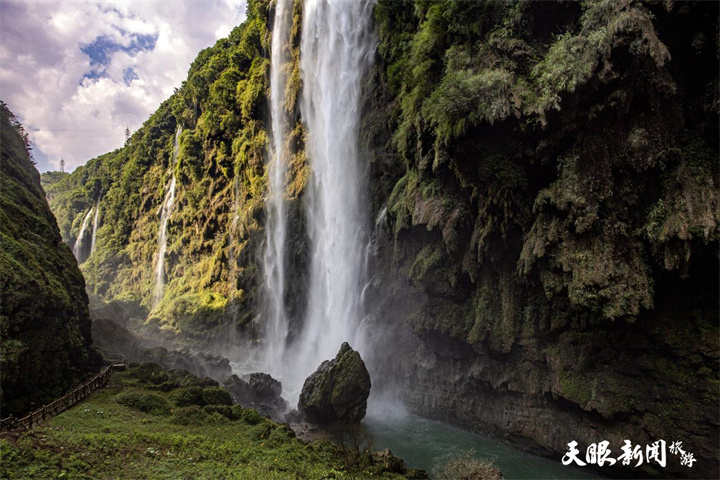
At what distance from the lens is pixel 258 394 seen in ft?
76.4

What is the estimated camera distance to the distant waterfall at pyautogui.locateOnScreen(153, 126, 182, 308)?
5631cm

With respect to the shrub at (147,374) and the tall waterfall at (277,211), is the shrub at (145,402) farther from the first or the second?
the tall waterfall at (277,211)

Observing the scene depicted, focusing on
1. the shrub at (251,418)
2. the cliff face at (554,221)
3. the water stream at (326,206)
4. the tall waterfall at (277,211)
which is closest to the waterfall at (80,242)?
the tall waterfall at (277,211)

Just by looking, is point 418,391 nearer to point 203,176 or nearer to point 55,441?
point 55,441

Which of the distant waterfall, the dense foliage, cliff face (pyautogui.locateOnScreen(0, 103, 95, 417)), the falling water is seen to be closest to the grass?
cliff face (pyautogui.locateOnScreen(0, 103, 95, 417))

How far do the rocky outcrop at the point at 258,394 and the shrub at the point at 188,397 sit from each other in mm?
4415

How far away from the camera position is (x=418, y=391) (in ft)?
75.0

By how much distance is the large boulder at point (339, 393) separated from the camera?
64.3 ft

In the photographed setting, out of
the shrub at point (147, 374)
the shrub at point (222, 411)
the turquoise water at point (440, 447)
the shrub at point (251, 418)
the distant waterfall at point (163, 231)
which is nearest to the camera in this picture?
the turquoise water at point (440, 447)

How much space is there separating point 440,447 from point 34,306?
17403 mm

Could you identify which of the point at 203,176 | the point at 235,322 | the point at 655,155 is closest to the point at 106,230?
the point at 203,176

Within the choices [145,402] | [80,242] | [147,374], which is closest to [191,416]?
[145,402]

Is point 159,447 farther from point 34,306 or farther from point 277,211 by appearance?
point 277,211

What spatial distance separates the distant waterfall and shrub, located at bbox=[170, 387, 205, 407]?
41.0 m
